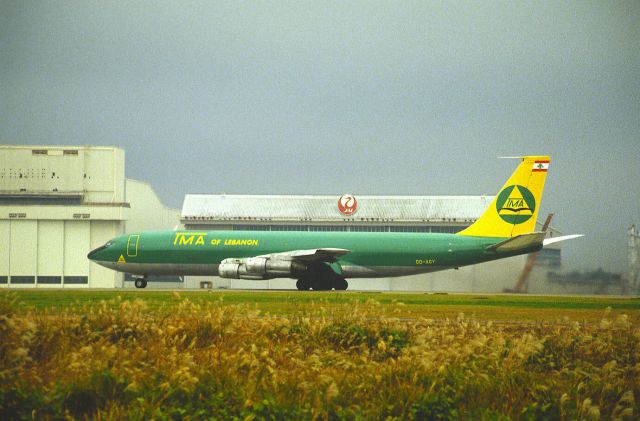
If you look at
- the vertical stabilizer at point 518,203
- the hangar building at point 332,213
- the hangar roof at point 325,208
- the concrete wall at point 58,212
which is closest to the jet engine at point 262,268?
the vertical stabilizer at point 518,203

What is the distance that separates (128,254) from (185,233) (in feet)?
A: 16.3

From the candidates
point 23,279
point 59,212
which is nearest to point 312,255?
point 59,212

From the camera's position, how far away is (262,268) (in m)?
62.5

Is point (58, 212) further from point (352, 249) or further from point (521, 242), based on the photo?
point (521, 242)

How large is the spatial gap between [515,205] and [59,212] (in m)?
49.7

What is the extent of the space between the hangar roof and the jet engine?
101ft

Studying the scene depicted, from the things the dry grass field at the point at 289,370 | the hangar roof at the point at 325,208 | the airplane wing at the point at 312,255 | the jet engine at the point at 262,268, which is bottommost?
the dry grass field at the point at 289,370

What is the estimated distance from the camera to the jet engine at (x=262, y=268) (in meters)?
62.5

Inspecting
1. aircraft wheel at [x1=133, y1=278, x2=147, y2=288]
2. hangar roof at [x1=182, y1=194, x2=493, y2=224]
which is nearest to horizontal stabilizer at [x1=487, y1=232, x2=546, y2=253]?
aircraft wheel at [x1=133, y1=278, x2=147, y2=288]

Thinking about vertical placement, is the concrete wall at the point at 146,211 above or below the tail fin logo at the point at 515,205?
above

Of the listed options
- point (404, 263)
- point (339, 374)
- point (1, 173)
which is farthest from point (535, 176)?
point (1, 173)

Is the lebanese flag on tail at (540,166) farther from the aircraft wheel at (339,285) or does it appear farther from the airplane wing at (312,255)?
the aircraft wheel at (339,285)

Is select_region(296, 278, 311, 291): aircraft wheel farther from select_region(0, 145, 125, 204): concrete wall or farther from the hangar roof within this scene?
select_region(0, 145, 125, 204): concrete wall

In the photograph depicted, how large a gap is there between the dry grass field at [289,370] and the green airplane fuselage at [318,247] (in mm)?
41376
